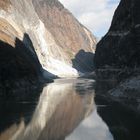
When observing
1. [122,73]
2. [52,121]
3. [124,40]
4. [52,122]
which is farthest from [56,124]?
[124,40]

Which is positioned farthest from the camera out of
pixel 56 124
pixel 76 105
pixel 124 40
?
pixel 124 40

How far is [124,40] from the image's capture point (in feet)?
423

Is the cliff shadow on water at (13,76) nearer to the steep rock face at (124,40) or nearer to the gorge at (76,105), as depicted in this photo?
the gorge at (76,105)

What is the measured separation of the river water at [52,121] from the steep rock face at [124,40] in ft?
108

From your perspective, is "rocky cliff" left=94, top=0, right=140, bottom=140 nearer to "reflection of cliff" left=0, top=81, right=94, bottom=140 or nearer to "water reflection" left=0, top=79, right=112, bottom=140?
"water reflection" left=0, top=79, right=112, bottom=140

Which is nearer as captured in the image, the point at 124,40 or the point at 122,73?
the point at 122,73

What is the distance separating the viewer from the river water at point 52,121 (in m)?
43.8

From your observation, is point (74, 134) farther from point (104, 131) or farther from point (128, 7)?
point (128, 7)

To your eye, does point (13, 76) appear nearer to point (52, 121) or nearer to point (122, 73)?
point (122, 73)

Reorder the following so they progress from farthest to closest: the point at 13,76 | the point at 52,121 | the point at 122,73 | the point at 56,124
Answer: the point at 122,73, the point at 13,76, the point at 52,121, the point at 56,124

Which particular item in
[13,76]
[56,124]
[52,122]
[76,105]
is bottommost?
[56,124]

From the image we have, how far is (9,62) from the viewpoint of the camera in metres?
106

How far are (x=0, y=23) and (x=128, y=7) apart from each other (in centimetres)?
4450

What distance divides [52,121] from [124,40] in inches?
3103
